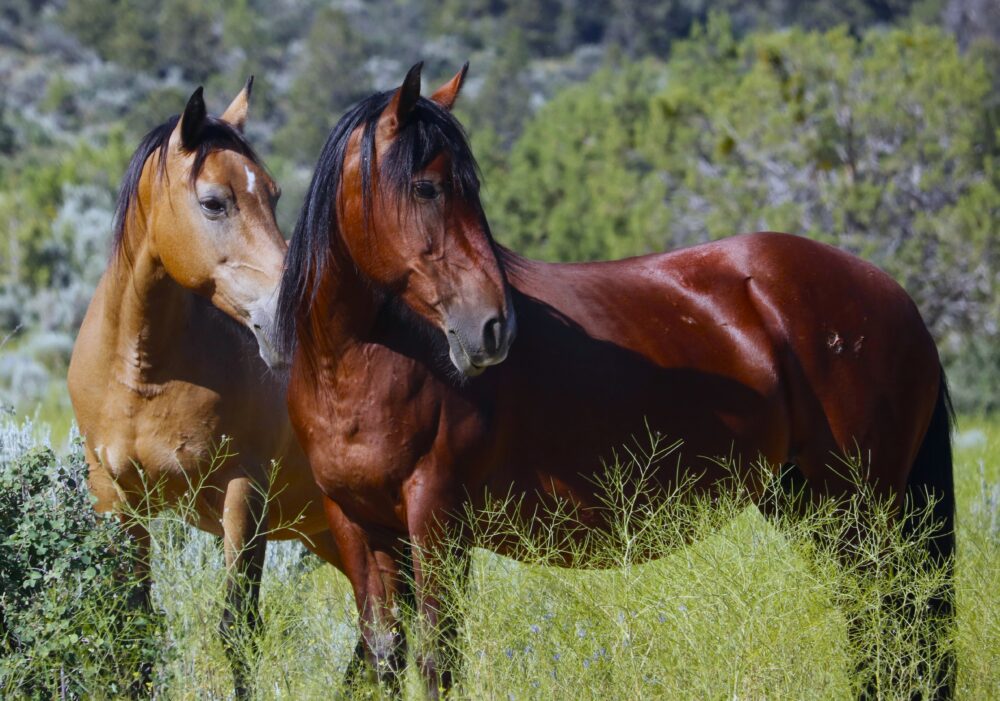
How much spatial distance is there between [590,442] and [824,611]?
2.84 ft

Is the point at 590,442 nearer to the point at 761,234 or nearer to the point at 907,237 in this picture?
the point at 761,234

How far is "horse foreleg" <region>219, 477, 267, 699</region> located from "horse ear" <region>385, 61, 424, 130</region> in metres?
1.35

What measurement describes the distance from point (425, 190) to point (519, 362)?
0.64 meters

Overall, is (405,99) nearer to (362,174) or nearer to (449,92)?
(362,174)

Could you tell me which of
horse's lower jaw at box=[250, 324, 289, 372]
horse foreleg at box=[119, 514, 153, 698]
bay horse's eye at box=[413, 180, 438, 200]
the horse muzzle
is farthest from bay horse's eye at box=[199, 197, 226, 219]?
the horse muzzle

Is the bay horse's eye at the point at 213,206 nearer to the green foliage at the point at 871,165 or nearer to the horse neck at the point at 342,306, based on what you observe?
the horse neck at the point at 342,306

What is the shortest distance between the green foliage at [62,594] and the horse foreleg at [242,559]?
28cm

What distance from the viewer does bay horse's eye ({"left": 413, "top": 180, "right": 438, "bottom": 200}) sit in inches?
136

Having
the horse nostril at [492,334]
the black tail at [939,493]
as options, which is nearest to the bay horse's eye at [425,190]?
the horse nostril at [492,334]

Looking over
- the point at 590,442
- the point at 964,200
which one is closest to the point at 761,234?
the point at 590,442

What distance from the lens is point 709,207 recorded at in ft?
60.2

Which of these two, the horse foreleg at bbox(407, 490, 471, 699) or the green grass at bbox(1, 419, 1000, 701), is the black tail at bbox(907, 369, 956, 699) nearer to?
the green grass at bbox(1, 419, 1000, 701)

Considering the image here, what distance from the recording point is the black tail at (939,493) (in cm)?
422

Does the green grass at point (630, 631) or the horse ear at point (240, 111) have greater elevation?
the horse ear at point (240, 111)
